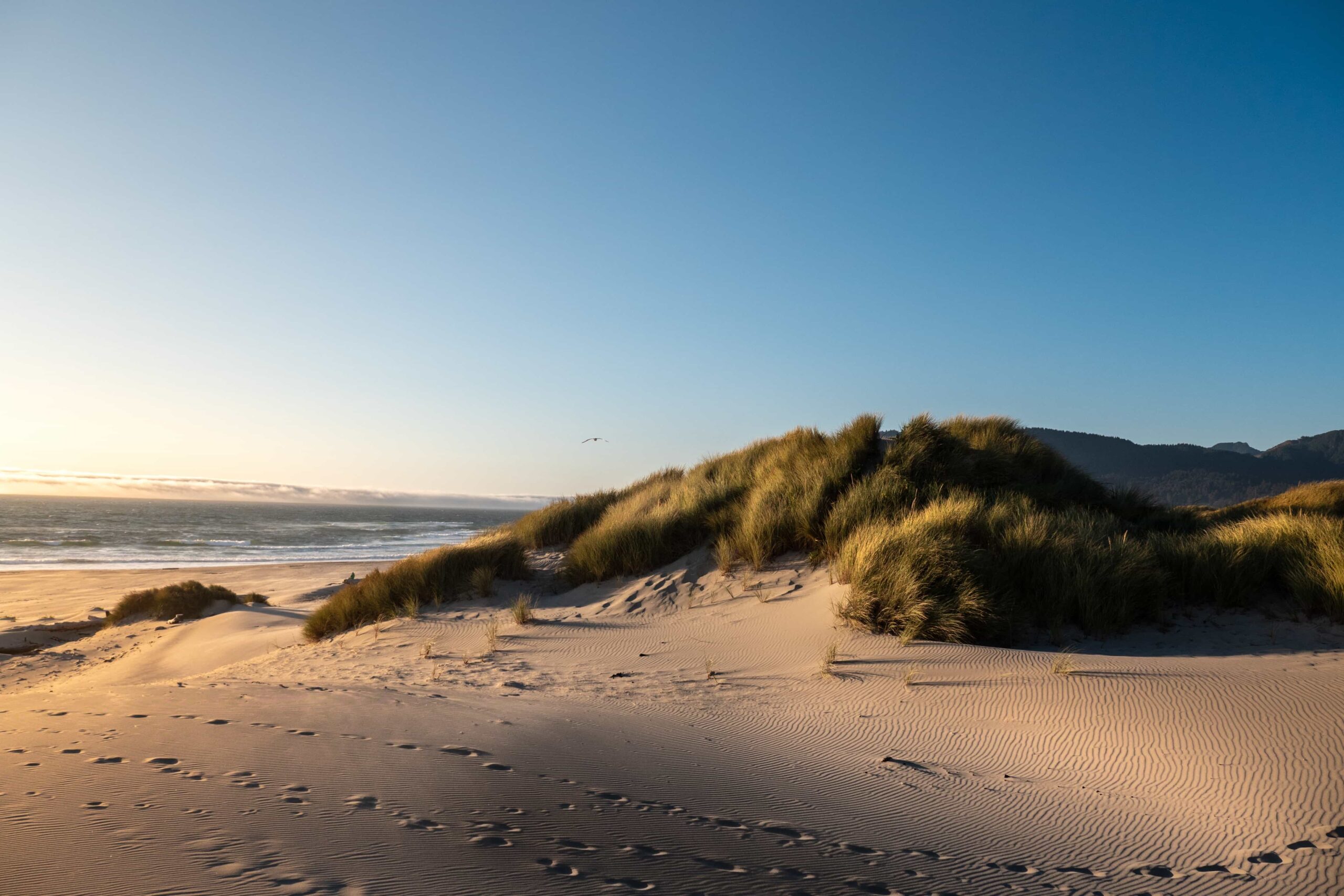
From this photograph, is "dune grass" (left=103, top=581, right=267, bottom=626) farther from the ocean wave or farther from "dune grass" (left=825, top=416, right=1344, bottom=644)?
the ocean wave

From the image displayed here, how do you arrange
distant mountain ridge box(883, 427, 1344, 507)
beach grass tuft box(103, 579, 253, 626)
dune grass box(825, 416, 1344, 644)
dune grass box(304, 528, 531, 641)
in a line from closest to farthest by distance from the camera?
dune grass box(825, 416, 1344, 644), dune grass box(304, 528, 531, 641), beach grass tuft box(103, 579, 253, 626), distant mountain ridge box(883, 427, 1344, 507)

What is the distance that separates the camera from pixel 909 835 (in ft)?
10.1

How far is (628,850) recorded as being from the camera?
258 centimetres

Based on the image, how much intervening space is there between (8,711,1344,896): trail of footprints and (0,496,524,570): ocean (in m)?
22.5

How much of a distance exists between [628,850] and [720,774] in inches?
48.0

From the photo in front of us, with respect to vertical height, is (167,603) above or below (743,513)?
below

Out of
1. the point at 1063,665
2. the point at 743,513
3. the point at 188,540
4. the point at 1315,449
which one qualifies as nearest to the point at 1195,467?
the point at 1315,449

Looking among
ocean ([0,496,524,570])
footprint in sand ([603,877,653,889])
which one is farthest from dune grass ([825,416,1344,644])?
ocean ([0,496,524,570])

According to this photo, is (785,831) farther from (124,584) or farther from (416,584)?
(124,584)

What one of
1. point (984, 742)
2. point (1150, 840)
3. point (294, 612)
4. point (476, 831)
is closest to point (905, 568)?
point (984, 742)

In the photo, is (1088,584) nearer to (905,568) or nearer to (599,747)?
(905,568)

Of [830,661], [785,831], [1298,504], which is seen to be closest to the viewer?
[785,831]

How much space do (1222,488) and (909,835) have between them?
169 ft

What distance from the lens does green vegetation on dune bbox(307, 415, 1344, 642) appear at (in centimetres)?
680
